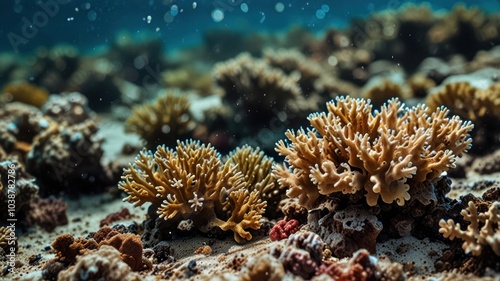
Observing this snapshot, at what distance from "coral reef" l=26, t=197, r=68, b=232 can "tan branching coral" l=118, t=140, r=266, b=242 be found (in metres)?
2.68

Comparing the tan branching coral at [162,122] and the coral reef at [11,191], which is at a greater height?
the tan branching coral at [162,122]

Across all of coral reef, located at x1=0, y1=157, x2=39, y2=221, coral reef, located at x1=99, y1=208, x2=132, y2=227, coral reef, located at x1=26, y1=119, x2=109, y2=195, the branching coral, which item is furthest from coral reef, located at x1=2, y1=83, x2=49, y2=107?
the branching coral

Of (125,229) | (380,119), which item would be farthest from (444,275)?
(125,229)

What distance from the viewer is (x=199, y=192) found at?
439cm

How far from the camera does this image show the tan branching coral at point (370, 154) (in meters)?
3.58

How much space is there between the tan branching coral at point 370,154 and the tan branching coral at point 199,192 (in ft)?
2.02

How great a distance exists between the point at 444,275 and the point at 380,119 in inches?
62.4

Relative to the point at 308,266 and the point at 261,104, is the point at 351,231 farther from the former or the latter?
the point at 261,104

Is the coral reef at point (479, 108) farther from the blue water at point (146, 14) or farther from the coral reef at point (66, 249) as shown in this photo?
the blue water at point (146, 14)

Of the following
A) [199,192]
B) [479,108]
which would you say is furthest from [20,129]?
[479,108]

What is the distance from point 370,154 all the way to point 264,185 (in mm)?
1746

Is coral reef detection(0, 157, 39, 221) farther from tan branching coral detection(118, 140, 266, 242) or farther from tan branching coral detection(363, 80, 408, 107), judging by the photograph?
tan branching coral detection(363, 80, 408, 107)

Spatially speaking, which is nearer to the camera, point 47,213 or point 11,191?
point 11,191


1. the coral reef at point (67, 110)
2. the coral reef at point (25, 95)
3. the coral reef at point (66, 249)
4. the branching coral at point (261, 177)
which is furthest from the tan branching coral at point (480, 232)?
the coral reef at point (25, 95)
